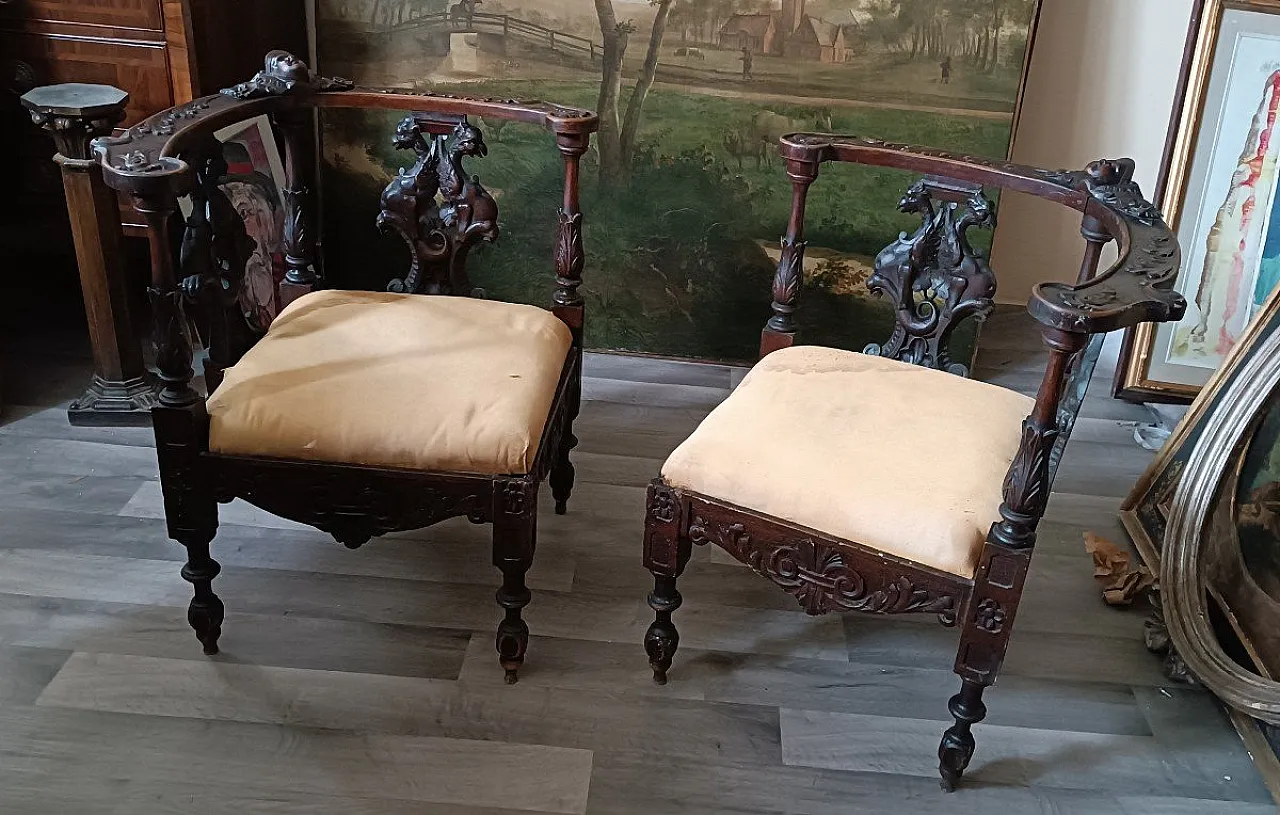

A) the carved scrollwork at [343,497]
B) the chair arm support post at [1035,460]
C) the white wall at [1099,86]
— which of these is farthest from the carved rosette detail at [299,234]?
the white wall at [1099,86]

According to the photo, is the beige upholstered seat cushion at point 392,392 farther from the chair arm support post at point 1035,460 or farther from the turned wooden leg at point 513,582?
the chair arm support post at point 1035,460

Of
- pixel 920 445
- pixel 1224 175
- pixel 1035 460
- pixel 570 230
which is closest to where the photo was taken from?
pixel 1035 460

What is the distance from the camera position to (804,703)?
1736mm

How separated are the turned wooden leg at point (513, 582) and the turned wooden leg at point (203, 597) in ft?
1.45

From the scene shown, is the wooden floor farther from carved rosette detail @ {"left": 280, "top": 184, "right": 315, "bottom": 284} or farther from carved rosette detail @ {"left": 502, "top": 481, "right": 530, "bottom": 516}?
carved rosette detail @ {"left": 280, "top": 184, "right": 315, "bottom": 284}

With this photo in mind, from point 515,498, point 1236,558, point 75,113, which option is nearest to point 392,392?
point 515,498

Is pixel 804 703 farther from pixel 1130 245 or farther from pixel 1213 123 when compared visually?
pixel 1213 123

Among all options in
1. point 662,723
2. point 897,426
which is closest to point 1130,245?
point 897,426

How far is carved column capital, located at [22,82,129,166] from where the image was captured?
2.10 metres

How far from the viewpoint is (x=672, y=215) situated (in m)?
2.66

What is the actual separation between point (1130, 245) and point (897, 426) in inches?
15.2

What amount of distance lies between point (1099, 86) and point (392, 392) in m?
2.07

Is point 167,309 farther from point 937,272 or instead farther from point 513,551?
point 937,272

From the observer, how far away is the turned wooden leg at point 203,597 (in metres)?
1.65
